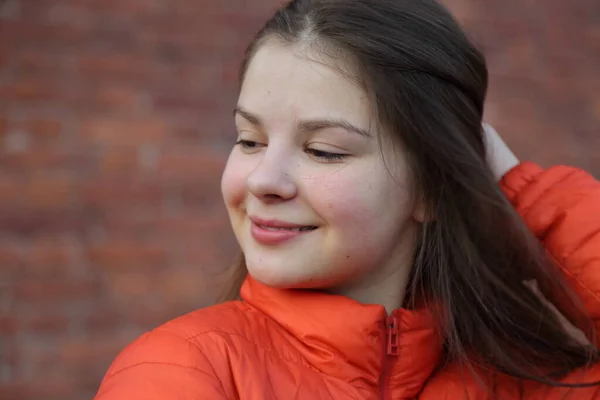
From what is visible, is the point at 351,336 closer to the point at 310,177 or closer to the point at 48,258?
the point at 310,177

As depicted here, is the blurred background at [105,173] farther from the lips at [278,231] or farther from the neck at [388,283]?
the lips at [278,231]

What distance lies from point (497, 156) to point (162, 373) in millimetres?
955

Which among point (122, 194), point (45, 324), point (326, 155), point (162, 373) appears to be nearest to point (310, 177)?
point (326, 155)

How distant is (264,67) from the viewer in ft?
4.75

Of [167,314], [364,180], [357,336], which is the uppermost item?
[364,180]

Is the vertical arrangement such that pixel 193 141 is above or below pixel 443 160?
below

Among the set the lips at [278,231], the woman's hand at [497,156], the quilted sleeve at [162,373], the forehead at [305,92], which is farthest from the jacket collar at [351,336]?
the woman's hand at [497,156]

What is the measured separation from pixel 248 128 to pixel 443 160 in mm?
392

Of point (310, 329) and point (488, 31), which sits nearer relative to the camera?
point (310, 329)

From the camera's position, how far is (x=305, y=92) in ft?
4.51

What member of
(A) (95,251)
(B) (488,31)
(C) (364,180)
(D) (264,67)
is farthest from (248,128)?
(B) (488,31)

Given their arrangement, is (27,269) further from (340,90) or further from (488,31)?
(488,31)

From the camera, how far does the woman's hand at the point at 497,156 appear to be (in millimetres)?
1747

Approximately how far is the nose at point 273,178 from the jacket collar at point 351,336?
203 mm
